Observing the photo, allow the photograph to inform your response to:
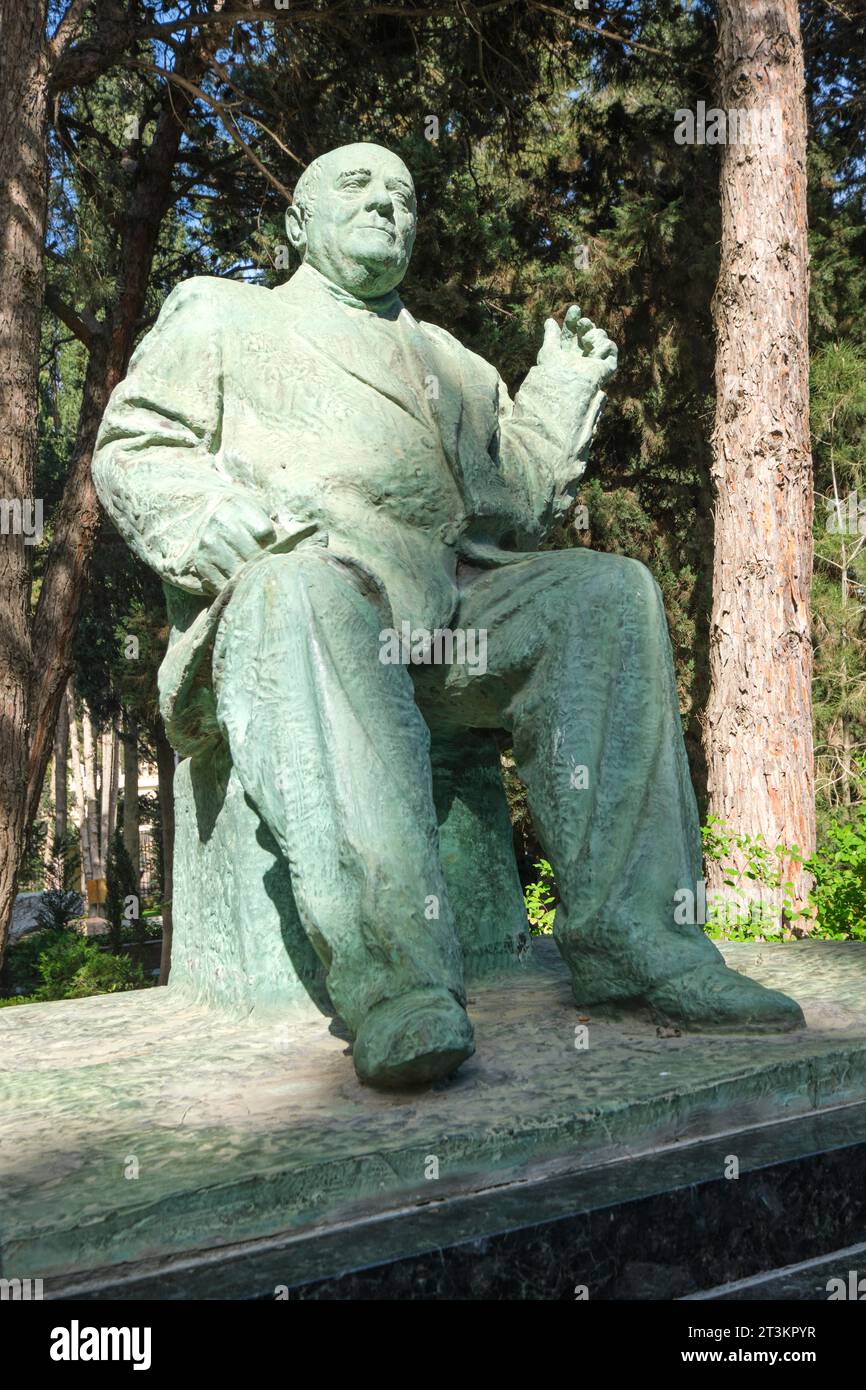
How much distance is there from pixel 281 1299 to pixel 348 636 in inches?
46.4

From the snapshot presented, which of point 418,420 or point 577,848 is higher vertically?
point 418,420

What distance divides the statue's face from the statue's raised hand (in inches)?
17.1

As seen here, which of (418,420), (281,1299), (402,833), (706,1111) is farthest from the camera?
(418,420)

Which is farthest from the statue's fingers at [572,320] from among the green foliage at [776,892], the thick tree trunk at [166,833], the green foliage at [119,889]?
the green foliage at [119,889]

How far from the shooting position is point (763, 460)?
6812mm

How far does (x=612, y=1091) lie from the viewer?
2.06 metres

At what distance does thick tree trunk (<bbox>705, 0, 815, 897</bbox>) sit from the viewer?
6641 mm

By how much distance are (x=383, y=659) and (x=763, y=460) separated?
188 inches

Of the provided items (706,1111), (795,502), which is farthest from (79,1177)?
(795,502)

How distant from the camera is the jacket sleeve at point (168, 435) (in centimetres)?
276
